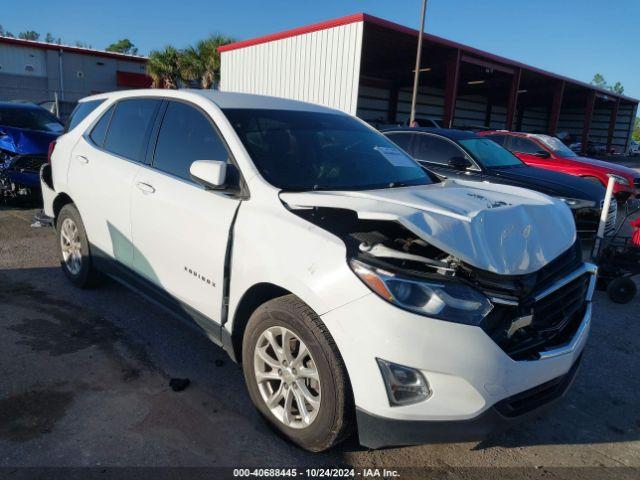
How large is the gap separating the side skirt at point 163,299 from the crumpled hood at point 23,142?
194 inches

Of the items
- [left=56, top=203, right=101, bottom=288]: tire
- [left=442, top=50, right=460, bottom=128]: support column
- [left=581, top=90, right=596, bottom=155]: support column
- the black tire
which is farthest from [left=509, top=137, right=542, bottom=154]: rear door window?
[left=581, top=90, right=596, bottom=155]: support column

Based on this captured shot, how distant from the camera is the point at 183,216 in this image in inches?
119

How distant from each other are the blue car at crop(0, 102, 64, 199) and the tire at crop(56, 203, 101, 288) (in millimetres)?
3689

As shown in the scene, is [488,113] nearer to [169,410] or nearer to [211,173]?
[211,173]

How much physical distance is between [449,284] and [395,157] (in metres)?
1.81

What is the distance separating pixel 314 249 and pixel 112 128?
2.64 m

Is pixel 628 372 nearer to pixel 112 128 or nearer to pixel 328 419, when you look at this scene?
pixel 328 419

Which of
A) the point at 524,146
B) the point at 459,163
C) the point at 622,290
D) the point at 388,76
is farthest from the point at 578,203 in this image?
the point at 388,76

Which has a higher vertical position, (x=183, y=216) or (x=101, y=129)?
(x=101, y=129)

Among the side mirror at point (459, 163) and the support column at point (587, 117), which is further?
the support column at point (587, 117)

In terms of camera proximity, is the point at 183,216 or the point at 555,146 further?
the point at 555,146

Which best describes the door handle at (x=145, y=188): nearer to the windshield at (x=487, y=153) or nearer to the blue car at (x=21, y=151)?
the blue car at (x=21, y=151)

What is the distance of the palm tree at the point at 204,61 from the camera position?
3103 centimetres

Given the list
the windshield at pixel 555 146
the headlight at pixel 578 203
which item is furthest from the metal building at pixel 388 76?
the headlight at pixel 578 203
